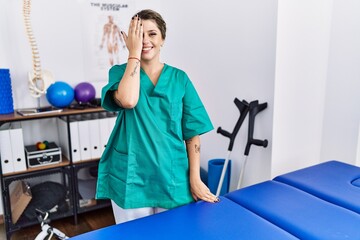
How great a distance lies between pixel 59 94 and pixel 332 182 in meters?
1.86

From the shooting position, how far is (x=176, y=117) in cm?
128

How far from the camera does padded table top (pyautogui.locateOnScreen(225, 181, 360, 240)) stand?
113cm

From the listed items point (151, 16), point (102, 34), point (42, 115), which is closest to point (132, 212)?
point (151, 16)

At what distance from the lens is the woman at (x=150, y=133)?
121 cm

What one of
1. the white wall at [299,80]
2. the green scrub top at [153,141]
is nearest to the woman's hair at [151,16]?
the green scrub top at [153,141]

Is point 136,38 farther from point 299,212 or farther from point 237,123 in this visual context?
point 237,123

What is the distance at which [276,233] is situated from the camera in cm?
111

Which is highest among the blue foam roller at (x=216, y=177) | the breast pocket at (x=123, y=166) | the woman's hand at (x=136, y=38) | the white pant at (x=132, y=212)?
the woman's hand at (x=136, y=38)

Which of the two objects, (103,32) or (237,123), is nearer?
(237,123)

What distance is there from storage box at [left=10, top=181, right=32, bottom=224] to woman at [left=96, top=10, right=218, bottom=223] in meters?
1.24

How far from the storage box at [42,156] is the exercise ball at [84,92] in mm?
420

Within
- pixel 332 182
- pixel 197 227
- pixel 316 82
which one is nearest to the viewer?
pixel 197 227

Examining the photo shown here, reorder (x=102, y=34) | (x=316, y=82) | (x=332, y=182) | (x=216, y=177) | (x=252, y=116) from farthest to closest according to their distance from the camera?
1. (x=102, y=34)
2. (x=216, y=177)
3. (x=316, y=82)
4. (x=252, y=116)
5. (x=332, y=182)

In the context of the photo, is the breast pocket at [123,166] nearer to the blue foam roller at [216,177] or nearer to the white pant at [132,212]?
the white pant at [132,212]
